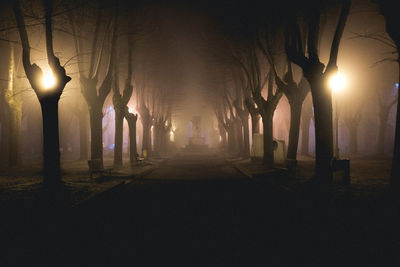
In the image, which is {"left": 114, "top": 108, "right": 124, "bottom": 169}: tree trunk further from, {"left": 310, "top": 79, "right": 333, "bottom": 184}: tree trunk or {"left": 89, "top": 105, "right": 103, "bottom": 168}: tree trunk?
{"left": 310, "top": 79, "right": 333, "bottom": 184}: tree trunk

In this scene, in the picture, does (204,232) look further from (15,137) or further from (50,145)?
(15,137)

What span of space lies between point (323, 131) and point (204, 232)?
6.81 metres

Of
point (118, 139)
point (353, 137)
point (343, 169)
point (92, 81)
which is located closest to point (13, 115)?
point (118, 139)

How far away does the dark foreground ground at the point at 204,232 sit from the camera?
12.7ft

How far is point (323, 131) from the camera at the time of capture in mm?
10062

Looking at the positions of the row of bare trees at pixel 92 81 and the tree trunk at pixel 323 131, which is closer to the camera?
the row of bare trees at pixel 92 81

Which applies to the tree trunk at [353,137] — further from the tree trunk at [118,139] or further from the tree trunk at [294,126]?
the tree trunk at [118,139]

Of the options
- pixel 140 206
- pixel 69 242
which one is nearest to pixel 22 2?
pixel 140 206

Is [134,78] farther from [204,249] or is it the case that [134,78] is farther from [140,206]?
[204,249]

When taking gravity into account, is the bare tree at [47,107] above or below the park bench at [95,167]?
above

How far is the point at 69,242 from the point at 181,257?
1.92m

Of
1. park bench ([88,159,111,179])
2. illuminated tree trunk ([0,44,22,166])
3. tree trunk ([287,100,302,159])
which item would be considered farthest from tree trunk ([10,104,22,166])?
tree trunk ([287,100,302,159])

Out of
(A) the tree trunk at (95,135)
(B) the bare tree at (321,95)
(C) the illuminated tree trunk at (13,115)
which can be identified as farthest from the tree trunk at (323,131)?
(C) the illuminated tree trunk at (13,115)

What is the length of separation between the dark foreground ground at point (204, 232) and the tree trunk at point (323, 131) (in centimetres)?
213
